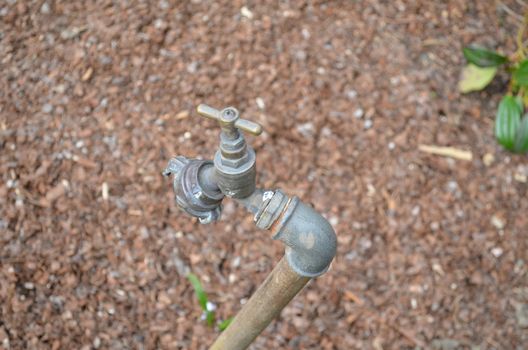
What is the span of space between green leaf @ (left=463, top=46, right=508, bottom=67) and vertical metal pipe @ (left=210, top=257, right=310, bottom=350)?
1.64 meters

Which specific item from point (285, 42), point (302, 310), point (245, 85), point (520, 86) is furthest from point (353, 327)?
point (520, 86)

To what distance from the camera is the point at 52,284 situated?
1.86 m

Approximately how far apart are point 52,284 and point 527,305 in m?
1.63

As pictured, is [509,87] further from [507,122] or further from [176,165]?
[176,165]

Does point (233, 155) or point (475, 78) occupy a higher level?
point (233, 155)

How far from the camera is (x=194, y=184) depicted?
41.4 inches

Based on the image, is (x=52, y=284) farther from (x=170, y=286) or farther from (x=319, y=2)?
(x=319, y=2)

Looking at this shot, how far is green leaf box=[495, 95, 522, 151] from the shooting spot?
2324 mm

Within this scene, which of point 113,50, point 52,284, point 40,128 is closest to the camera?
point 52,284

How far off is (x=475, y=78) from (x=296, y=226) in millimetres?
1693

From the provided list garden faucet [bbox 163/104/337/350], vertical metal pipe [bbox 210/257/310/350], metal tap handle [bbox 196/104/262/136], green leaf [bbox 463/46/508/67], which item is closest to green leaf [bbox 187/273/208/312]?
vertical metal pipe [bbox 210/257/310/350]

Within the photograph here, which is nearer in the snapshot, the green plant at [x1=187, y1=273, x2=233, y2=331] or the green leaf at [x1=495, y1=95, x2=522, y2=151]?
the green plant at [x1=187, y1=273, x2=233, y2=331]

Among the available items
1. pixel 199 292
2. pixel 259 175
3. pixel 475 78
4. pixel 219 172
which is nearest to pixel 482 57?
pixel 475 78

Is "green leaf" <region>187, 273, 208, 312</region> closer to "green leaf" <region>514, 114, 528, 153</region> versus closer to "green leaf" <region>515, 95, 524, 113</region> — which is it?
"green leaf" <region>514, 114, 528, 153</region>
